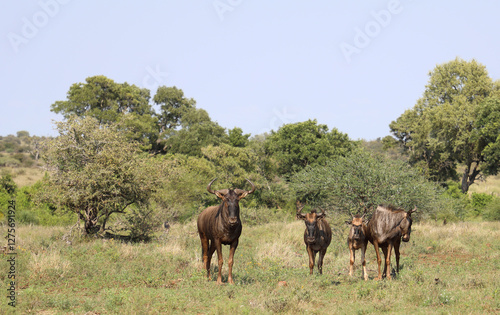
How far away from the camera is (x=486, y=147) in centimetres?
3825

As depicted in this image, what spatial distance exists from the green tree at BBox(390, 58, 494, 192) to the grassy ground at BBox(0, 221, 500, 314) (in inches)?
1046

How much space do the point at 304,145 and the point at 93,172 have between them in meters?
23.5

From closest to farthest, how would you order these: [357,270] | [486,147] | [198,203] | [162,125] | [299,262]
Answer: [357,270] → [299,262] → [198,203] → [486,147] → [162,125]

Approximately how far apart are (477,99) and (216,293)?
1724 inches

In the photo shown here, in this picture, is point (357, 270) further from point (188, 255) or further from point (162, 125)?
point (162, 125)

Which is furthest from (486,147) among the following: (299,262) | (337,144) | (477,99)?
(299,262)

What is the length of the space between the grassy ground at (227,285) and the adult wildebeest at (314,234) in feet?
1.84

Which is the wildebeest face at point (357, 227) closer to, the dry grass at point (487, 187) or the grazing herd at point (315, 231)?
the grazing herd at point (315, 231)

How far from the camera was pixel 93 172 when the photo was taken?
1719 cm

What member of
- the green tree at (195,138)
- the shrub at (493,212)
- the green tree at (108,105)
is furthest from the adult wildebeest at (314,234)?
the green tree at (108,105)

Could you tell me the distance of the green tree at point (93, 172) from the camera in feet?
56.4

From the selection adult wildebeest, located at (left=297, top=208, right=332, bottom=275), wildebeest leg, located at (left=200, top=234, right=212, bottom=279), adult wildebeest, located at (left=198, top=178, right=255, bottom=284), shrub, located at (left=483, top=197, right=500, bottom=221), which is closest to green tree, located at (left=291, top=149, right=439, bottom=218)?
adult wildebeest, located at (left=297, top=208, right=332, bottom=275)

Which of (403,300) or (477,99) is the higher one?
(477,99)

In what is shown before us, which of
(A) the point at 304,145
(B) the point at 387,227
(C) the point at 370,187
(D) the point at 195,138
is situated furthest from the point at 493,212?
(D) the point at 195,138
